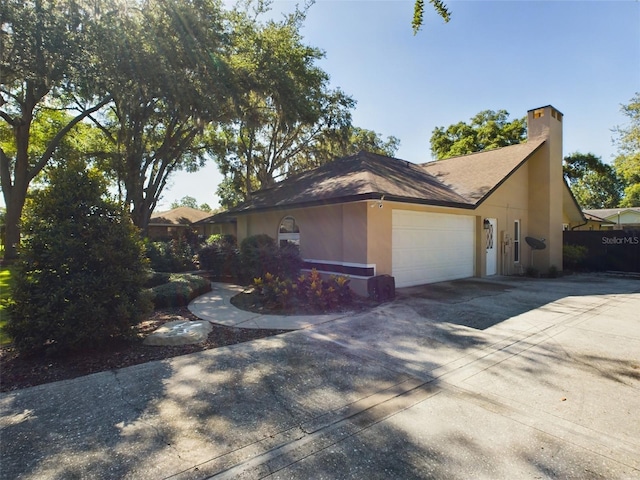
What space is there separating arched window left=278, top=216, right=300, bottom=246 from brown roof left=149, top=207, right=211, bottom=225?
25.2 metres

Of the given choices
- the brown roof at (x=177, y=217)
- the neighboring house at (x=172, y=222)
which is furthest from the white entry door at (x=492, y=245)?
the brown roof at (x=177, y=217)

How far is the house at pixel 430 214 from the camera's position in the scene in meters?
9.22

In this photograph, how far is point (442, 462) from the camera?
8.59 ft

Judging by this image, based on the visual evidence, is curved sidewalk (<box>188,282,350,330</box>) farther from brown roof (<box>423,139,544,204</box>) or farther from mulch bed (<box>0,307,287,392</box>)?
brown roof (<box>423,139,544,204</box>)

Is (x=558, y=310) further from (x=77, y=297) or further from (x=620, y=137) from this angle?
(x=620, y=137)

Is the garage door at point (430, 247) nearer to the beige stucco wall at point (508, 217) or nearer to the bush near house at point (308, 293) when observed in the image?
the beige stucco wall at point (508, 217)

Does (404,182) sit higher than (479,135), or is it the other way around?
(479,135)

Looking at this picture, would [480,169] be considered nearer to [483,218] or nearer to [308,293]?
[483,218]

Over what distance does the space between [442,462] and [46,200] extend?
589 cm

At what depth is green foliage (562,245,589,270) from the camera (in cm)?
1523

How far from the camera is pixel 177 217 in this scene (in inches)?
1453

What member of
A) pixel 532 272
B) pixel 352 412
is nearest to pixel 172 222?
pixel 532 272

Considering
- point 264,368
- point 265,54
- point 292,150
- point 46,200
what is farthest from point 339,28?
point 292,150

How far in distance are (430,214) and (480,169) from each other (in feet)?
15.9
